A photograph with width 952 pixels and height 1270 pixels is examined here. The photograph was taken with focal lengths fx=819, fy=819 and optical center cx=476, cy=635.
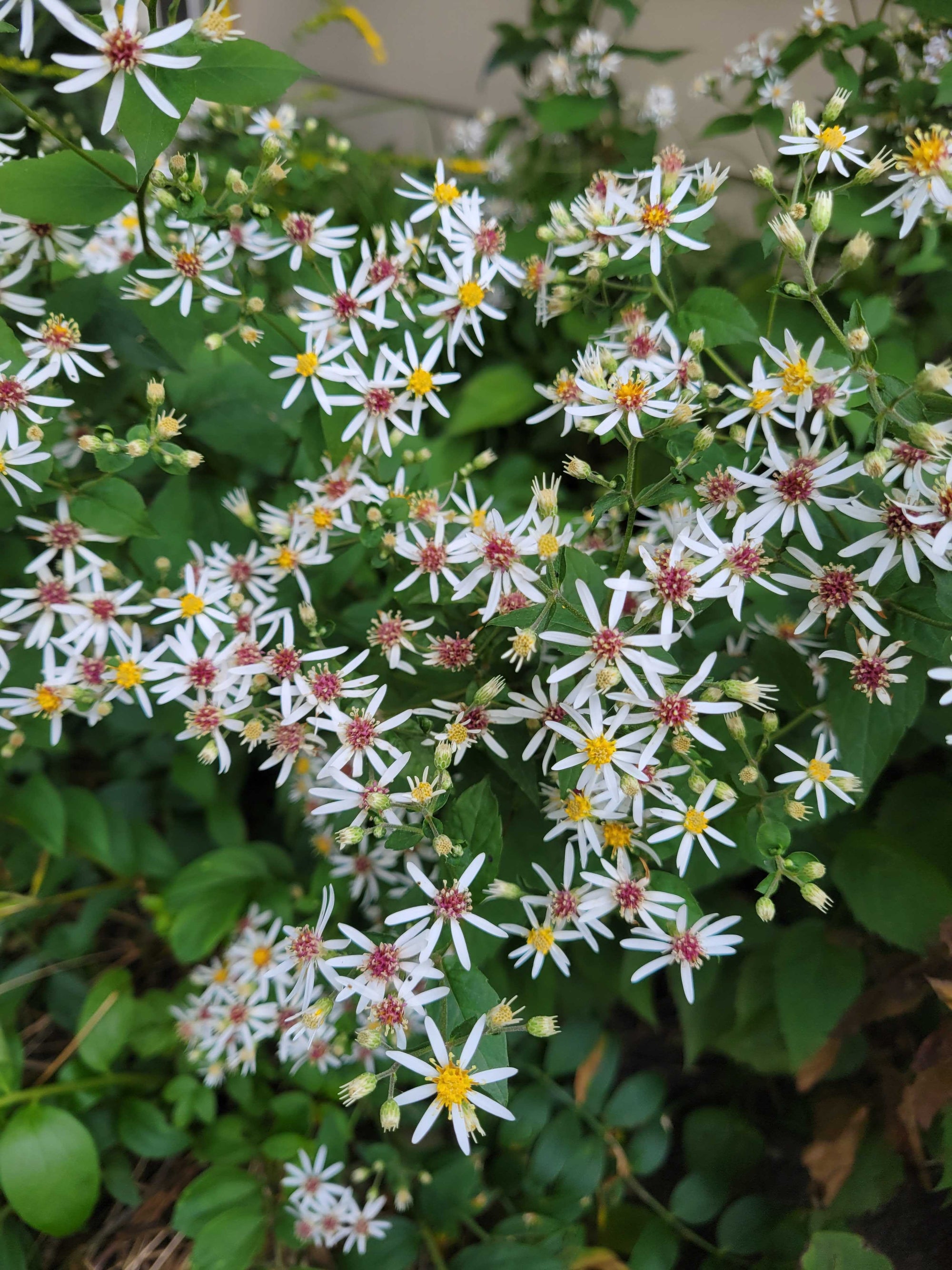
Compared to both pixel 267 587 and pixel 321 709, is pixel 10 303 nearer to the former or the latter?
pixel 267 587

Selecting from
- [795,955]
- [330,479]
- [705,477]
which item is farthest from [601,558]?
[795,955]

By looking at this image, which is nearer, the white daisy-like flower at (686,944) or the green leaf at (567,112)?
the white daisy-like flower at (686,944)

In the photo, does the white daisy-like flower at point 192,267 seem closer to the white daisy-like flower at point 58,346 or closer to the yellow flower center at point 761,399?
the white daisy-like flower at point 58,346

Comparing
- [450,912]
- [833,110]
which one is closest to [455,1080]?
[450,912]

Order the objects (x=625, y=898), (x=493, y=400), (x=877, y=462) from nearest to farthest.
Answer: (x=877, y=462), (x=625, y=898), (x=493, y=400)

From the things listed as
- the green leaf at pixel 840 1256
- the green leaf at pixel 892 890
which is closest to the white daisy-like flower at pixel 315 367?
the green leaf at pixel 892 890

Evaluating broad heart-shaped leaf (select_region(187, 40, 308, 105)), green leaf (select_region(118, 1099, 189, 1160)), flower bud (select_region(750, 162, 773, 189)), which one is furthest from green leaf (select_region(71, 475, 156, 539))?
green leaf (select_region(118, 1099, 189, 1160))

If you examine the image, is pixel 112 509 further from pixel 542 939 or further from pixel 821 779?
pixel 821 779
